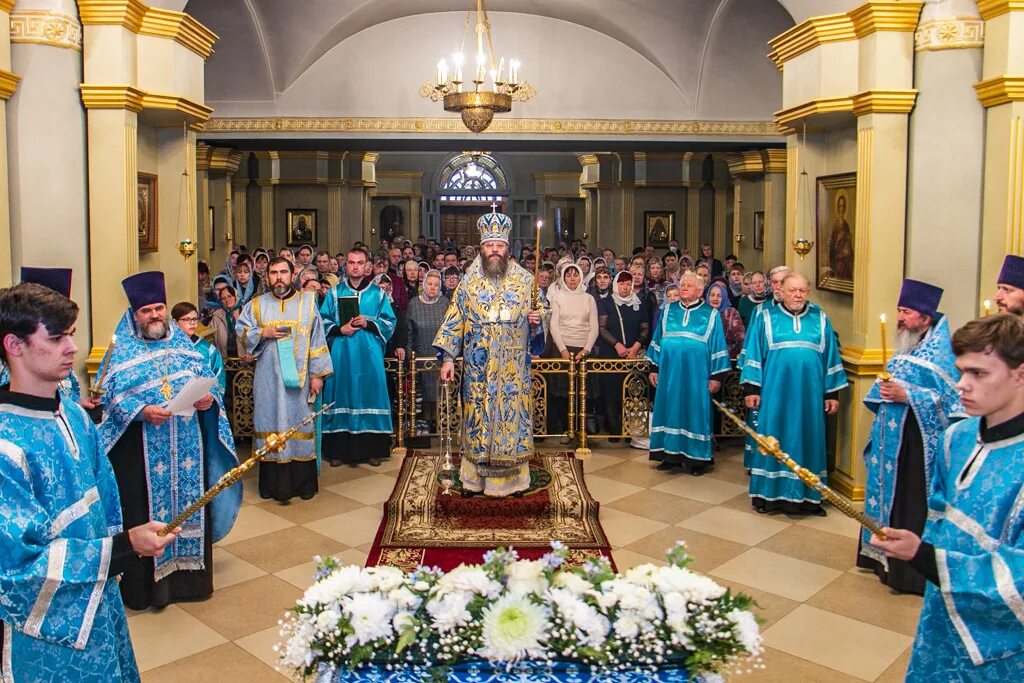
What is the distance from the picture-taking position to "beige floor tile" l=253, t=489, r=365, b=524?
6.88m

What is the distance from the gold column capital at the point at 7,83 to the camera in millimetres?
5895

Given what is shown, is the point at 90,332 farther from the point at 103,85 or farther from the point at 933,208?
the point at 933,208

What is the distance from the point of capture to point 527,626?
237cm

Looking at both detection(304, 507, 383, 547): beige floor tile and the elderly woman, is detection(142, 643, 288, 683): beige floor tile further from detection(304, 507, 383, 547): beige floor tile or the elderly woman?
the elderly woman

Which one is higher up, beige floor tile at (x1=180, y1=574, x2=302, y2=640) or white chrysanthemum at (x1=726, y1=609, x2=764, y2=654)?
white chrysanthemum at (x1=726, y1=609, x2=764, y2=654)

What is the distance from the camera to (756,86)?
44.4 feet

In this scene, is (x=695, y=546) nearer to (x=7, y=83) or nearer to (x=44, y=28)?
(x=7, y=83)

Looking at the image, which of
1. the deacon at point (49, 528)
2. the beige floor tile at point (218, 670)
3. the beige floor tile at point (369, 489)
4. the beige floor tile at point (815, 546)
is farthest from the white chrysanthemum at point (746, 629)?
the beige floor tile at point (369, 489)

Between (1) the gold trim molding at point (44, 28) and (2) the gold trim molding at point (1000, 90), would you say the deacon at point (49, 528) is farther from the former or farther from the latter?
(2) the gold trim molding at point (1000, 90)

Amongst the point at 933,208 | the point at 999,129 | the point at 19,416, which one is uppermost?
the point at 999,129

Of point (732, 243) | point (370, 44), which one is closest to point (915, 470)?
point (370, 44)

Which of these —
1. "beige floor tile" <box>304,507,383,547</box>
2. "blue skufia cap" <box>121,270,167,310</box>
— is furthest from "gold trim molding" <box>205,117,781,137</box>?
"blue skufia cap" <box>121,270,167,310</box>

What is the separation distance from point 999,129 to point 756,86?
25.1 feet

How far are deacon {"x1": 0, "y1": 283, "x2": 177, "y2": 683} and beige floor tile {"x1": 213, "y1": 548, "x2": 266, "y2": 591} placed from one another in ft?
9.06
